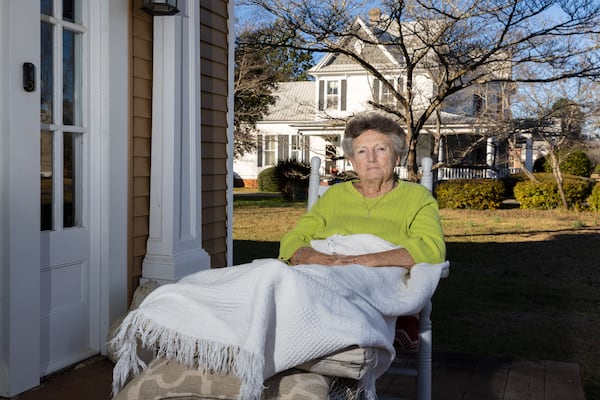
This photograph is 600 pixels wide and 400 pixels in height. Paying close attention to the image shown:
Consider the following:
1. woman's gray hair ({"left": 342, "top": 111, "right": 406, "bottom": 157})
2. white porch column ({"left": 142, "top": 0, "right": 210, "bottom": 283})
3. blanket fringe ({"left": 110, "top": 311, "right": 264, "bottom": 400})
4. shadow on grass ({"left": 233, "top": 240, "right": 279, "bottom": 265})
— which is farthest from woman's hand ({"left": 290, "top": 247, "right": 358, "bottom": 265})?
shadow on grass ({"left": 233, "top": 240, "right": 279, "bottom": 265})

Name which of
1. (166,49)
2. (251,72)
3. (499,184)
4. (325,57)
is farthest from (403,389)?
(325,57)

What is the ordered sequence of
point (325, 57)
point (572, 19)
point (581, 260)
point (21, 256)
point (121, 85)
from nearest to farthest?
point (21, 256)
point (121, 85)
point (572, 19)
point (581, 260)
point (325, 57)

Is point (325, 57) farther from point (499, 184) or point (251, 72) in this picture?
point (499, 184)

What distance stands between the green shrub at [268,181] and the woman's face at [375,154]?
15.9 m

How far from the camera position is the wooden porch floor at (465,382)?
284 centimetres

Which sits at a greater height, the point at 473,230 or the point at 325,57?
the point at 325,57

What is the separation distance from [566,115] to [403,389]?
10.3m

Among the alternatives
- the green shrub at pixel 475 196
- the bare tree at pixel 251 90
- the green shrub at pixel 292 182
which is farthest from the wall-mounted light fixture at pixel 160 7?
the green shrub at pixel 292 182

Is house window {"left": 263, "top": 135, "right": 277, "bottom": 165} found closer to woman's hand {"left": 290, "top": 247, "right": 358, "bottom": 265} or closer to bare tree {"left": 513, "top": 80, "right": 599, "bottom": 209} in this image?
bare tree {"left": 513, "top": 80, "right": 599, "bottom": 209}

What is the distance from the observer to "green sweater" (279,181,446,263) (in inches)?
98.3

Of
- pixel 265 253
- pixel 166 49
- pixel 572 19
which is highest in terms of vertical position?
pixel 572 19

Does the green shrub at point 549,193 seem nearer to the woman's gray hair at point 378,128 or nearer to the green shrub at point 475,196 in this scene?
the green shrub at point 475,196

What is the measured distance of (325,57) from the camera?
2028 centimetres

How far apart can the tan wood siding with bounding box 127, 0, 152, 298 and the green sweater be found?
1009 millimetres
